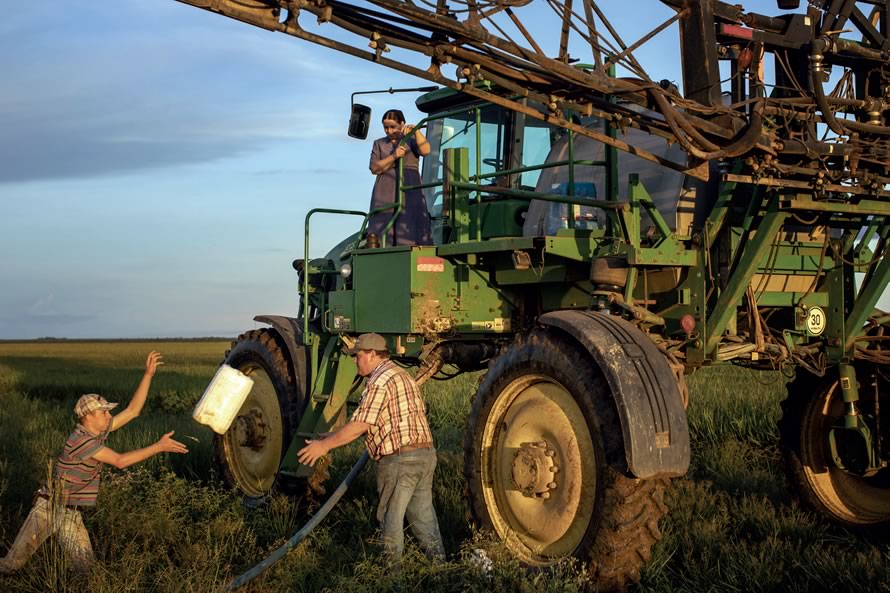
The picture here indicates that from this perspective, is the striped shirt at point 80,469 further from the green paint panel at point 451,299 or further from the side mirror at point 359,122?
the side mirror at point 359,122

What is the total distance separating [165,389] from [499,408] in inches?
630

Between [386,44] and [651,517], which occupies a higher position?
[386,44]

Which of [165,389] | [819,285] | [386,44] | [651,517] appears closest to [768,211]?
[819,285]

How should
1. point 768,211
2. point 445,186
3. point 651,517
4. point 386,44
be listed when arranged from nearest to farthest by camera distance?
1. point 386,44
2. point 651,517
3. point 768,211
4. point 445,186

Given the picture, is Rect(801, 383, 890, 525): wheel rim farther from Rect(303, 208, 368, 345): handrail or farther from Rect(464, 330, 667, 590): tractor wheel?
Rect(303, 208, 368, 345): handrail

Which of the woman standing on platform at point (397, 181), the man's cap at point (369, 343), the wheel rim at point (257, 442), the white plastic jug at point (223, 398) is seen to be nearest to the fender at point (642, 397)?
the man's cap at point (369, 343)

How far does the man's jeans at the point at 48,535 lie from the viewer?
7062 millimetres

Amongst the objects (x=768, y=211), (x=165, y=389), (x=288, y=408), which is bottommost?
(x=165, y=389)

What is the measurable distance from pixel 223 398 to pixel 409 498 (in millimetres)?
2391

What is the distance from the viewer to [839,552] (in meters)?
7.02

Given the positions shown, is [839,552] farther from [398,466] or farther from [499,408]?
[398,466]

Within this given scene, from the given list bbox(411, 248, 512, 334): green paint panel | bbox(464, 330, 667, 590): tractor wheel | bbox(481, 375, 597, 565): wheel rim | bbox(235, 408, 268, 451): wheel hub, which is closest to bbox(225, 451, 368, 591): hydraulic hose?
bbox(464, 330, 667, 590): tractor wheel

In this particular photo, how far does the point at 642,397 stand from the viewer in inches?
241

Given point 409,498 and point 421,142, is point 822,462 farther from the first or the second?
point 421,142
